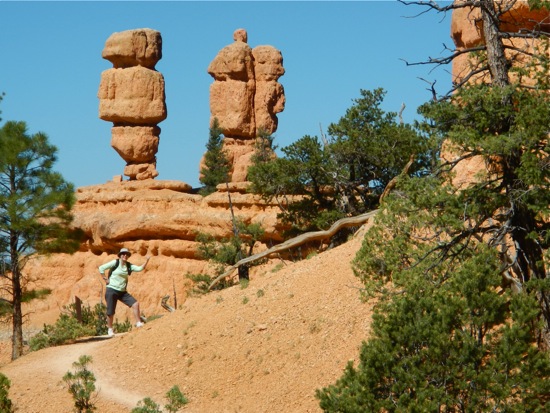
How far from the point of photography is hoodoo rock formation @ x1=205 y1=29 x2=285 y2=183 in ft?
175

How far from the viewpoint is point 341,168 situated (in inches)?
1245

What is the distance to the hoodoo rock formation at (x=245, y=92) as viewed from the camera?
5344 cm

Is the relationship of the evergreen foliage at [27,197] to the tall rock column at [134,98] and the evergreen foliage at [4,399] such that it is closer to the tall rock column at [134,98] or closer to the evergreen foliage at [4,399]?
the evergreen foliage at [4,399]

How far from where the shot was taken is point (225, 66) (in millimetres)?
54156

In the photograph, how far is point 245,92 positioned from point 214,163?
6166mm

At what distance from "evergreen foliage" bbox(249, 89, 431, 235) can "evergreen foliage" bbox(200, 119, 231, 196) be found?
43.2ft

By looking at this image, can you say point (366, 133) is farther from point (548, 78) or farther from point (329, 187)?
point (548, 78)

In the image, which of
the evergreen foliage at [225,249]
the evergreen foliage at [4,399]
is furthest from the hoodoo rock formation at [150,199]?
the evergreen foliage at [4,399]

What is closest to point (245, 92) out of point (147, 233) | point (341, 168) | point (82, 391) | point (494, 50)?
point (147, 233)

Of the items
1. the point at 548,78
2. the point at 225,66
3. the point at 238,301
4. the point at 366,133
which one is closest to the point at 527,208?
the point at 548,78

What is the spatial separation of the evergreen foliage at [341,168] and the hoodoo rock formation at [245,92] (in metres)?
19.7

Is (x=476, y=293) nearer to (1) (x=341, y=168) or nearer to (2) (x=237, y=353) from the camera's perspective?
(2) (x=237, y=353)

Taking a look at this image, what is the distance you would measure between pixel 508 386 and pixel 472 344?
0.62m

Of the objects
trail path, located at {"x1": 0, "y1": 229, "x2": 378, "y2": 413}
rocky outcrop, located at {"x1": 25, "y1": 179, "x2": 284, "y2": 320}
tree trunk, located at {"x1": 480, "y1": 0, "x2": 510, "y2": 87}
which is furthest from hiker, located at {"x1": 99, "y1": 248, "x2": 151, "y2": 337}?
rocky outcrop, located at {"x1": 25, "y1": 179, "x2": 284, "y2": 320}
